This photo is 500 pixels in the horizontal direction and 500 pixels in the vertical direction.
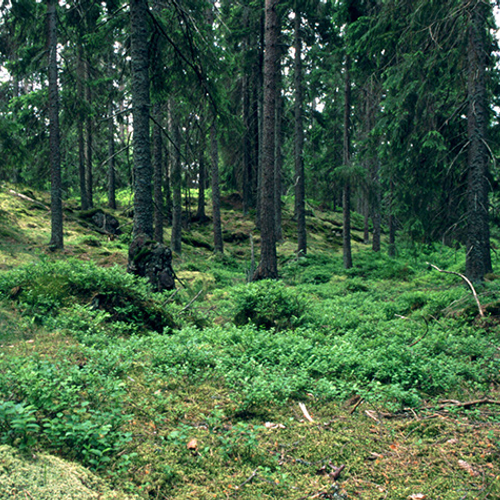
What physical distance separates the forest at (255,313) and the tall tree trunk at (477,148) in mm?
48

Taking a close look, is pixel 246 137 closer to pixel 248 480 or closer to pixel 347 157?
pixel 347 157

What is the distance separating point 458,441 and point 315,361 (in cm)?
187

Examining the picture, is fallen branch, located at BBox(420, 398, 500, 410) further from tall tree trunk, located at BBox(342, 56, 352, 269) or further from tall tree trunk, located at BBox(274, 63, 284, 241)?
tall tree trunk, located at BBox(274, 63, 284, 241)

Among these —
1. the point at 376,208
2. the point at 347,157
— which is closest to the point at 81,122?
the point at 347,157

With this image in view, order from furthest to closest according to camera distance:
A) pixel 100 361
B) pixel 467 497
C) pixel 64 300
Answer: pixel 64 300 → pixel 100 361 → pixel 467 497

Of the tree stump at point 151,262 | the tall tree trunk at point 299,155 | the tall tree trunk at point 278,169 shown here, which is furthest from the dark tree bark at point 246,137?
the tree stump at point 151,262

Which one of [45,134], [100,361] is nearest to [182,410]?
[100,361]

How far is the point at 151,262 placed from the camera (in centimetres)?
892

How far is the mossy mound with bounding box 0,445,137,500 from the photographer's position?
2.29 metres

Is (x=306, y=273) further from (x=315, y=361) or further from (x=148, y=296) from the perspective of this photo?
(x=315, y=361)

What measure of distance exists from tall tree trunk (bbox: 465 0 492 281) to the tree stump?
8052mm

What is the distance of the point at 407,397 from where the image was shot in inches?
172

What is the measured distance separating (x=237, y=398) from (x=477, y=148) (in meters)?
9.62

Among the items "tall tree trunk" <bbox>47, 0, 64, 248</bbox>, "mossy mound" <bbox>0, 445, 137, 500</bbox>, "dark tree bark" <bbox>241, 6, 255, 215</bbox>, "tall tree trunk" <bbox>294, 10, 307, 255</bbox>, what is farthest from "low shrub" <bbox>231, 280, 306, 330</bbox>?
"dark tree bark" <bbox>241, 6, 255, 215</bbox>
